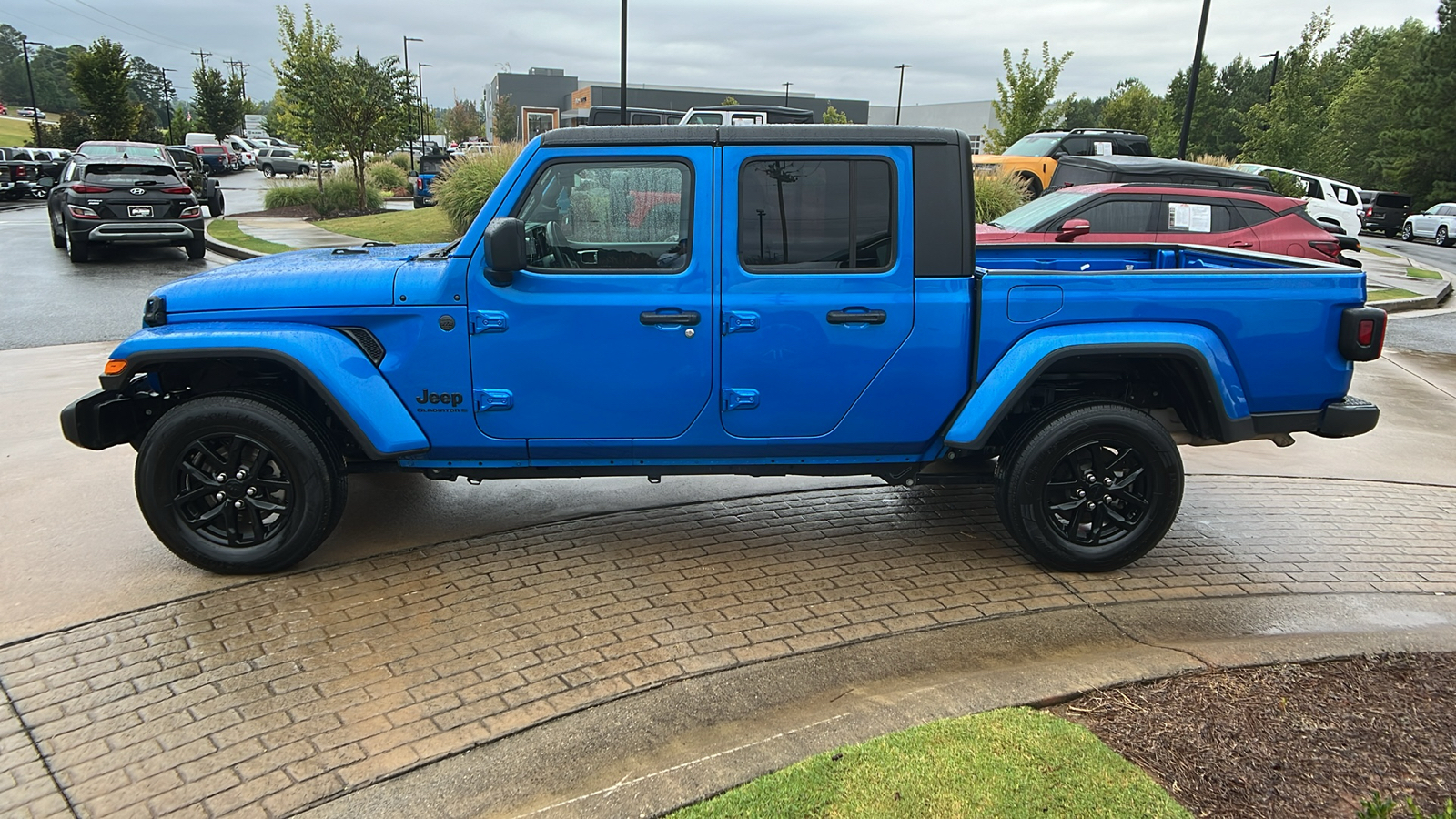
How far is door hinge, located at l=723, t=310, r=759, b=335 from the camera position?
4.29m

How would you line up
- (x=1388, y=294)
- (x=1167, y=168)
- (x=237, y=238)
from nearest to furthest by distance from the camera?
(x=1167, y=168) < (x=1388, y=294) < (x=237, y=238)

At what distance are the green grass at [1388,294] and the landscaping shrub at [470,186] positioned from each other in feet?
43.6

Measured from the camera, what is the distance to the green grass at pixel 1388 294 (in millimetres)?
14742

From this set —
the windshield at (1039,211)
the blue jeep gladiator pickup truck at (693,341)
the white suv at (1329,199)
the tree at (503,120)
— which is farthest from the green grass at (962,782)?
the tree at (503,120)

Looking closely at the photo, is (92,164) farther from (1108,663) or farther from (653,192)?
(1108,663)

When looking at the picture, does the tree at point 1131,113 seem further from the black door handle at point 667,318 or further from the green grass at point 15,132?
the green grass at point 15,132

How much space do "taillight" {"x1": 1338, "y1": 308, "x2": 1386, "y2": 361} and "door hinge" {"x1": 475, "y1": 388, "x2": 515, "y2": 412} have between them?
377 centimetres

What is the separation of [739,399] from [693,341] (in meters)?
0.34

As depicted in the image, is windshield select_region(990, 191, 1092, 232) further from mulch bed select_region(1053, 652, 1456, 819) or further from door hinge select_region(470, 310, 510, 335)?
door hinge select_region(470, 310, 510, 335)

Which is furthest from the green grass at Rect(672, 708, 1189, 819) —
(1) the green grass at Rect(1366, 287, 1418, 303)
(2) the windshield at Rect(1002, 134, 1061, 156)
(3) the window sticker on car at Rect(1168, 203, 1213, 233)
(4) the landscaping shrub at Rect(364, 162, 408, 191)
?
(4) the landscaping shrub at Rect(364, 162, 408, 191)

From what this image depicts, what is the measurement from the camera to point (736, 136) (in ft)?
14.3

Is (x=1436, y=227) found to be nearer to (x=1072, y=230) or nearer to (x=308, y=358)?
(x=1072, y=230)

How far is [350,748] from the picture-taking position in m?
3.17

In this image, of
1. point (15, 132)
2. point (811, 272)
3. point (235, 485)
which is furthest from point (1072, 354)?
point (15, 132)
